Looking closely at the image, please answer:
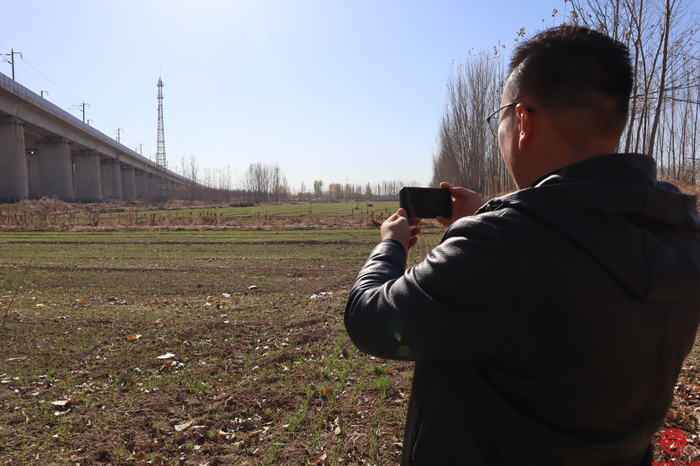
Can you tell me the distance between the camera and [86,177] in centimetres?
5550

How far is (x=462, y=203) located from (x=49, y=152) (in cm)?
5619

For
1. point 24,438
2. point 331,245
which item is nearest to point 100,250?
point 331,245

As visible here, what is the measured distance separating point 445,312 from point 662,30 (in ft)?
27.2

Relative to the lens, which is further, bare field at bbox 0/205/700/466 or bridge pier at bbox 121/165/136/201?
bridge pier at bbox 121/165/136/201

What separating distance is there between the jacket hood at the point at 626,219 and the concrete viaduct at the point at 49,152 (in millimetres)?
44377

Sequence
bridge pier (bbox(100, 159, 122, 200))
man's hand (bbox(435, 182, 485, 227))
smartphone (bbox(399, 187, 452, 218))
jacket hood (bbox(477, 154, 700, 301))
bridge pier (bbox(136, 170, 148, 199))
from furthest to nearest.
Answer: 1. bridge pier (bbox(136, 170, 148, 199))
2. bridge pier (bbox(100, 159, 122, 200))
3. man's hand (bbox(435, 182, 485, 227))
4. smartphone (bbox(399, 187, 452, 218))
5. jacket hood (bbox(477, 154, 700, 301))

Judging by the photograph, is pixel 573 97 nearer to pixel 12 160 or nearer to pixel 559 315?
pixel 559 315

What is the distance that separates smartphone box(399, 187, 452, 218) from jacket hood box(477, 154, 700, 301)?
2.34 feet

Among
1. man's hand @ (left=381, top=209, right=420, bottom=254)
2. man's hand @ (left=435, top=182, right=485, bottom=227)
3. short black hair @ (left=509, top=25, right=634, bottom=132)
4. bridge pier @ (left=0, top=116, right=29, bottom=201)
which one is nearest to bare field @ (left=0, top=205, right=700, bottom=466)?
man's hand @ (left=435, top=182, right=485, bottom=227)

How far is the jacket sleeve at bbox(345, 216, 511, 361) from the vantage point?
99 cm

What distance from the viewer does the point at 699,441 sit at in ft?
10.8

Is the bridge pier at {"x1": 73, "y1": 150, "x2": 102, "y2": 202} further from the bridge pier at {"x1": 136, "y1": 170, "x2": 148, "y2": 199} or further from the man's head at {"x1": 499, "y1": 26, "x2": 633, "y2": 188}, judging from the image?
the man's head at {"x1": 499, "y1": 26, "x2": 633, "y2": 188}

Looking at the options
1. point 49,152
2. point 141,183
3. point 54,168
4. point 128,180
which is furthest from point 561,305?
point 141,183

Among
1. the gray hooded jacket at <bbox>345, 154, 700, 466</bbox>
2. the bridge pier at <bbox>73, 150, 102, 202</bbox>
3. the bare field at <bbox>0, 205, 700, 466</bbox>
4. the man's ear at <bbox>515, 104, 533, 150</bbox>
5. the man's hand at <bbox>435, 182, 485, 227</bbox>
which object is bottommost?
the bare field at <bbox>0, 205, 700, 466</bbox>
